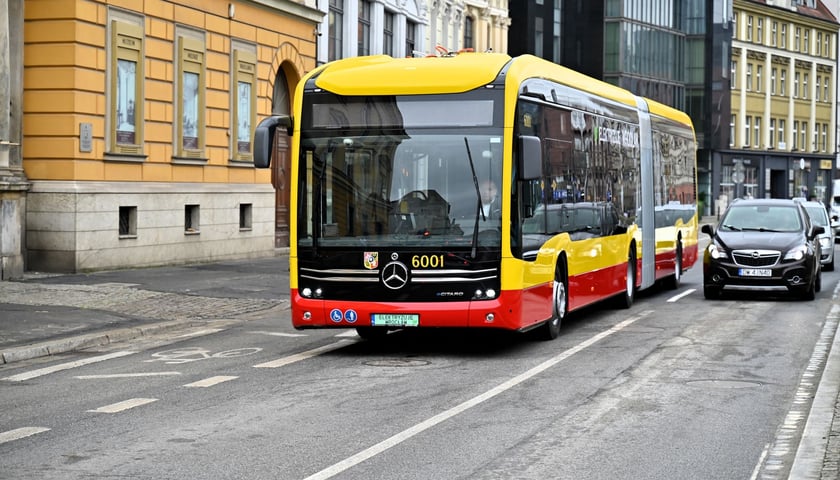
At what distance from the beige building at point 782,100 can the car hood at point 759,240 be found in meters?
60.4

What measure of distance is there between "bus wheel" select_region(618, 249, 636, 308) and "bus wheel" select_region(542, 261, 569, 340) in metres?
4.52

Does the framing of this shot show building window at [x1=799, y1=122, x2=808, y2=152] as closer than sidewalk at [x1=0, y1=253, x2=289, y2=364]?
No

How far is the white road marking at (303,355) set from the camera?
1359 centimetres

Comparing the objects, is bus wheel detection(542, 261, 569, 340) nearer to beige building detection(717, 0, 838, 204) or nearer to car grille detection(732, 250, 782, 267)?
car grille detection(732, 250, 782, 267)

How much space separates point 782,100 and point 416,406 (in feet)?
292

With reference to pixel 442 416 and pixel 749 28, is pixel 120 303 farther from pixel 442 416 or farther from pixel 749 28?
pixel 749 28

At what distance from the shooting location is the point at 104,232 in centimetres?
2458

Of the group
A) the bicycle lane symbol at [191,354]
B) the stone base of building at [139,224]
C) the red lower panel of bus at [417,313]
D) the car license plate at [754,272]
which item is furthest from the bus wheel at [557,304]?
the stone base of building at [139,224]

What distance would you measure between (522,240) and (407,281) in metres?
1.22

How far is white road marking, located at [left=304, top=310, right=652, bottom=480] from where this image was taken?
8.21 m

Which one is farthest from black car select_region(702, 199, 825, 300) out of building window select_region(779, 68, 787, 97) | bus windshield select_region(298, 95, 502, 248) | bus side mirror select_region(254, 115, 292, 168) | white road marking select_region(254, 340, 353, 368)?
building window select_region(779, 68, 787, 97)

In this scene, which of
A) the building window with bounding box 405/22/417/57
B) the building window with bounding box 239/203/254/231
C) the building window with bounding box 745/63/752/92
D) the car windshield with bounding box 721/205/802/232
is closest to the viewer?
the car windshield with bounding box 721/205/802/232

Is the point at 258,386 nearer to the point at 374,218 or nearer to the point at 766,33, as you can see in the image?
the point at 374,218

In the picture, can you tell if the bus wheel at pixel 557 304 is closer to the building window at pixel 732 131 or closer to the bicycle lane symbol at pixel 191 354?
the bicycle lane symbol at pixel 191 354
